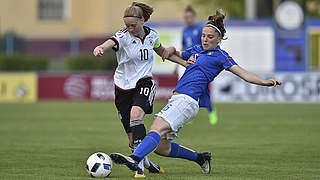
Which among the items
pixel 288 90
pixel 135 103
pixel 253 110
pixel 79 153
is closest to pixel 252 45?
pixel 288 90

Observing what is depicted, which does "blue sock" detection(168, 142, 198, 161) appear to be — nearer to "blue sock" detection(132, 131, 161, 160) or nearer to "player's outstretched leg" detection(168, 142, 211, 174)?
"player's outstretched leg" detection(168, 142, 211, 174)

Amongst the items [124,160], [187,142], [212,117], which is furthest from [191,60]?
[212,117]

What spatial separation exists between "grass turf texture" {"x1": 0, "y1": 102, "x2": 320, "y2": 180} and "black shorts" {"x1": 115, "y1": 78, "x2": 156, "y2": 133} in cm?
71

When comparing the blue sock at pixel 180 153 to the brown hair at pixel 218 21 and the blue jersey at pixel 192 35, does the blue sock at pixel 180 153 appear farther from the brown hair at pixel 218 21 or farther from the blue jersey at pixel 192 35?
the blue jersey at pixel 192 35

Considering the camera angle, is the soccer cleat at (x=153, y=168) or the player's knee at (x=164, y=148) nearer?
the player's knee at (x=164, y=148)

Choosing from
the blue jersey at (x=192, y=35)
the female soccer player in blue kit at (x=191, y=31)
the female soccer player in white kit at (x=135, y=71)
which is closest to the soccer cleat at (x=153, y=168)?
the female soccer player in white kit at (x=135, y=71)

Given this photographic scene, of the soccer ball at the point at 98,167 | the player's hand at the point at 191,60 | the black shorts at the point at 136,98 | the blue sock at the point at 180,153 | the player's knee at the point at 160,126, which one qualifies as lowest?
the soccer ball at the point at 98,167

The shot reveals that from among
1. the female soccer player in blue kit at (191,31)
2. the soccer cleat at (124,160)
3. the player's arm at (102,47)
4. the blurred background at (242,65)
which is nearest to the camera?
the soccer cleat at (124,160)

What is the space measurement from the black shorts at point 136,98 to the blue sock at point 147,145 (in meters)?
0.72

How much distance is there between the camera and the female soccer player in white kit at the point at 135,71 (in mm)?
8695

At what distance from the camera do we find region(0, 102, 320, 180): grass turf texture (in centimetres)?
908

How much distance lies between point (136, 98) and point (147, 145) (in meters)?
0.95

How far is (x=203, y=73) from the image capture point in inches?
337

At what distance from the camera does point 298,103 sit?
24.5 meters
